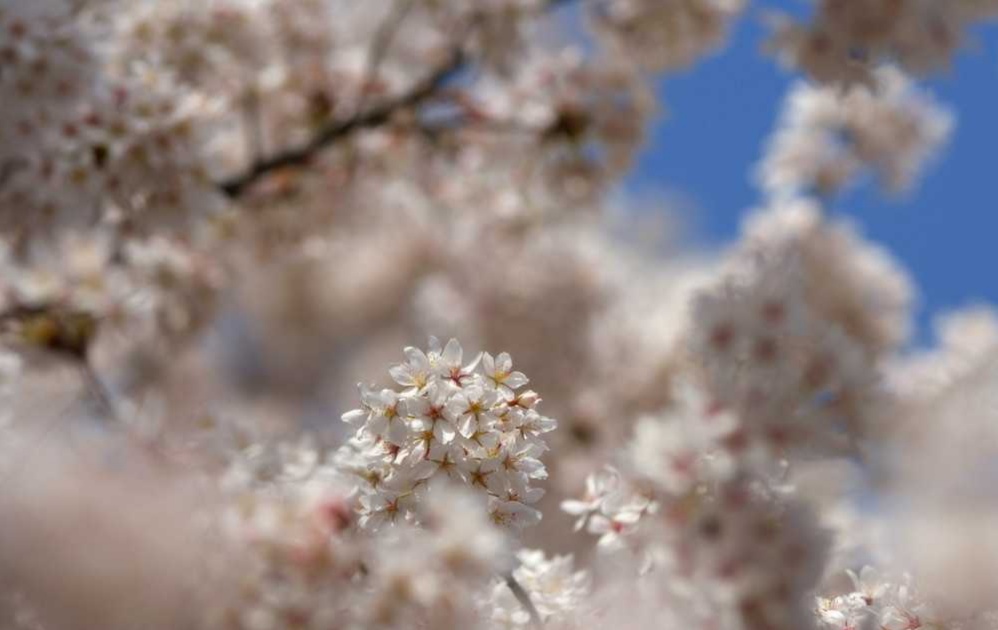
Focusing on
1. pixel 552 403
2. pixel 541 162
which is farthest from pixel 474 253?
pixel 541 162

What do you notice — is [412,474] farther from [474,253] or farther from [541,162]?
[474,253]

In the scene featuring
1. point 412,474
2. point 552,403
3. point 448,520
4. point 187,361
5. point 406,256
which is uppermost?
point 406,256

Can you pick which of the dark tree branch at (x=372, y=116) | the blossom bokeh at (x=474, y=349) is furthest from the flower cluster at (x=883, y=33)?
the dark tree branch at (x=372, y=116)

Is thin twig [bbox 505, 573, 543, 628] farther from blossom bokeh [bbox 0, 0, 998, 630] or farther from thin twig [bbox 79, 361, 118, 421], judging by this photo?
thin twig [bbox 79, 361, 118, 421]

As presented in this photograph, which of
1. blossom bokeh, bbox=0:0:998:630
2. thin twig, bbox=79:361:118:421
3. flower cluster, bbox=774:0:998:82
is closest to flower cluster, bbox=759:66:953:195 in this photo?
blossom bokeh, bbox=0:0:998:630

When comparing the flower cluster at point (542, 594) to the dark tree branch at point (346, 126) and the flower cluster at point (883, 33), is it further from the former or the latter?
the dark tree branch at point (346, 126)

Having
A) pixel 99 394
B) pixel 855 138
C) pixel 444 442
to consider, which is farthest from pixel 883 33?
pixel 99 394
